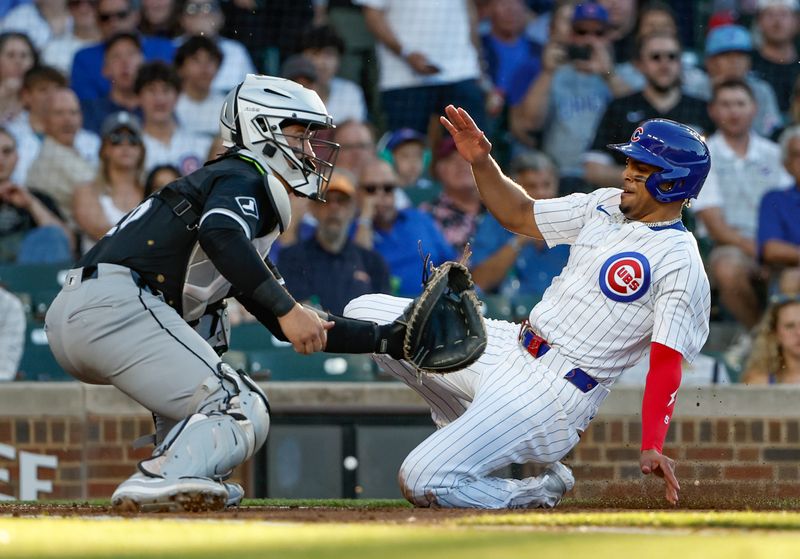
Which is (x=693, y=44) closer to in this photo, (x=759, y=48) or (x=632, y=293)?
(x=759, y=48)

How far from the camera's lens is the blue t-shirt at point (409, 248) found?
28.9 feet

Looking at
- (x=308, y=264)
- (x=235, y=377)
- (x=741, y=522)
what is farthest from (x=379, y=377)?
(x=741, y=522)

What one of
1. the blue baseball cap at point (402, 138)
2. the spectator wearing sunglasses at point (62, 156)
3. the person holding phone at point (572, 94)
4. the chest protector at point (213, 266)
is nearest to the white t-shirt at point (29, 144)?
the spectator wearing sunglasses at point (62, 156)

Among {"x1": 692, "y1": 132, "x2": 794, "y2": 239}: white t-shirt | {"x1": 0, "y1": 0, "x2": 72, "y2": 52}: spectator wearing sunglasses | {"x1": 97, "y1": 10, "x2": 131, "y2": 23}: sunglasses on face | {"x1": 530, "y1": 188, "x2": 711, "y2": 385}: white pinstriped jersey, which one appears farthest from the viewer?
{"x1": 97, "y1": 10, "x2": 131, "y2": 23}: sunglasses on face

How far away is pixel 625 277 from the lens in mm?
5191

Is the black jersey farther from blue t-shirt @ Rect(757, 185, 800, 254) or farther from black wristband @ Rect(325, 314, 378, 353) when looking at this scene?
blue t-shirt @ Rect(757, 185, 800, 254)

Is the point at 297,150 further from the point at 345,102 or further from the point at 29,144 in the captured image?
the point at 29,144

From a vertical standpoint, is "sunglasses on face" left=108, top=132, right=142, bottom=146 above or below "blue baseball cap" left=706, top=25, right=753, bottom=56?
below

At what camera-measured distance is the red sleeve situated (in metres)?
4.98

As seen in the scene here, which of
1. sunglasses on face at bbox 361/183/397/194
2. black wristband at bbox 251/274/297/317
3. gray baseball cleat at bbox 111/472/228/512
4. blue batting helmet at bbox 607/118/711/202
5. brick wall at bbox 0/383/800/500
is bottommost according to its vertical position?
brick wall at bbox 0/383/800/500

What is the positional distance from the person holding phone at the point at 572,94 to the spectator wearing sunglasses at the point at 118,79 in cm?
269

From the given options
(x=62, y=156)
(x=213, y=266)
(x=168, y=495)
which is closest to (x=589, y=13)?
(x=62, y=156)

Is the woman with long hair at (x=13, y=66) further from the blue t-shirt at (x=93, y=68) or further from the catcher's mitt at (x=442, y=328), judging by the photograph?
the catcher's mitt at (x=442, y=328)

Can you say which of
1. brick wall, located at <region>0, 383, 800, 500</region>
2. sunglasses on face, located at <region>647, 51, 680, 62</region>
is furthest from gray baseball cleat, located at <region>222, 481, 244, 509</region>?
sunglasses on face, located at <region>647, 51, 680, 62</region>
